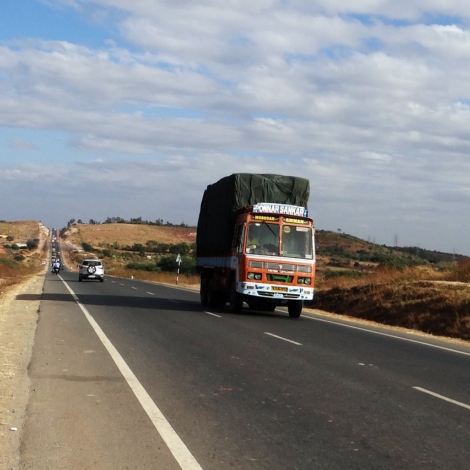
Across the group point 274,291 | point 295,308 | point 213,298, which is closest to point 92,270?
point 213,298

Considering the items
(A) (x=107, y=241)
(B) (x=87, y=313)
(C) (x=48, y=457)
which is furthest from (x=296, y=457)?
(A) (x=107, y=241)

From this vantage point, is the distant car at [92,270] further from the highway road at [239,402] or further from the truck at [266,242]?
the highway road at [239,402]

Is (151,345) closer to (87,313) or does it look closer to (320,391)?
(320,391)

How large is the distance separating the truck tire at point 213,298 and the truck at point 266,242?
1281mm

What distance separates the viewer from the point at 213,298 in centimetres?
2664

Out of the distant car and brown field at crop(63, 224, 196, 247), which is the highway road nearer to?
the distant car

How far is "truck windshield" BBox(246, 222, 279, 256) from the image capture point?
73.3 feet

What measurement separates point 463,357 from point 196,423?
920cm

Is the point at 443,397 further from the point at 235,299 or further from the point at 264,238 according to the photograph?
the point at 235,299

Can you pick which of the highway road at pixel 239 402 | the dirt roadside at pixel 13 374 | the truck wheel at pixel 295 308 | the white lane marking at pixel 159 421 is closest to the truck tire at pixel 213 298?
the truck wheel at pixel 295 308

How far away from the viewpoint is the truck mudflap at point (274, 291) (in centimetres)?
2206

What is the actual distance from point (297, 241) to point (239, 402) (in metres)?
13.6

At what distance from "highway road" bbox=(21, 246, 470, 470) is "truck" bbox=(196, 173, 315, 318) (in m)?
4.75

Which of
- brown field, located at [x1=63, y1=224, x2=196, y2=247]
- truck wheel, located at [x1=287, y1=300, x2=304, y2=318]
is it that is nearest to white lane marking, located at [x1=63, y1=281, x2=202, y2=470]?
truck wheel, located at [x1=287, y1=300, x2=304, y2=318]
